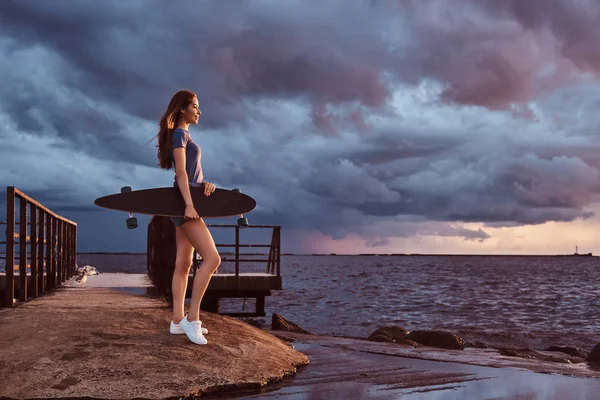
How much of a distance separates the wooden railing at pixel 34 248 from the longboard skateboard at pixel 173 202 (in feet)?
11.8

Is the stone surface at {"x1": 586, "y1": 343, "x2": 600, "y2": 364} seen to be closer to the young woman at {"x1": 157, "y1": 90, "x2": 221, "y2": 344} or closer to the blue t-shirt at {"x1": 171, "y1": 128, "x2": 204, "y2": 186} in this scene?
the young woman at {"x1": 157, "y1": 90, "x2": 221, "y2": 344}

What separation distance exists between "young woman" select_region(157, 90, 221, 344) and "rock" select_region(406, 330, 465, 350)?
744 centimetres

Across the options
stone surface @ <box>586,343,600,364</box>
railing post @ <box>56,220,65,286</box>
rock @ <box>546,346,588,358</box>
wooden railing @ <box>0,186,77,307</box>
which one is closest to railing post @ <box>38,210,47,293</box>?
wooden railing @ <box>0,186,77,307</box>

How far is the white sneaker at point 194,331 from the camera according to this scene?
543 cm

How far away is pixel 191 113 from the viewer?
17.6 ft

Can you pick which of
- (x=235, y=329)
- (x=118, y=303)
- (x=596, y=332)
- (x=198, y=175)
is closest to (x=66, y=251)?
(x=118, y=303)

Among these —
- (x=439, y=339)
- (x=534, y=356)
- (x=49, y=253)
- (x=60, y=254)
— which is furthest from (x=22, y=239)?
(x=534, y=356)

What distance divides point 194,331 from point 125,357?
718 millimetres

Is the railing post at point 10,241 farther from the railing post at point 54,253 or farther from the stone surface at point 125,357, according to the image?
the railing post at point 54,253

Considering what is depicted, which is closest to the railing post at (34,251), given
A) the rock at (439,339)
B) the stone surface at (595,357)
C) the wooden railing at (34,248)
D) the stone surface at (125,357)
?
the wooden railing at (34,248)

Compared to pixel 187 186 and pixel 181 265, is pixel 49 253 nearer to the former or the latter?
pixel 181 265

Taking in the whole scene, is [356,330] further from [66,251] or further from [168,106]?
[168,106]

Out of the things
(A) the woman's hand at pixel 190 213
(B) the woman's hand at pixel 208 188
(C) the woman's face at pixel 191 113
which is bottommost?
(A) the woman's hand at pixel 190 213

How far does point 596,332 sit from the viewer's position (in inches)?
811
